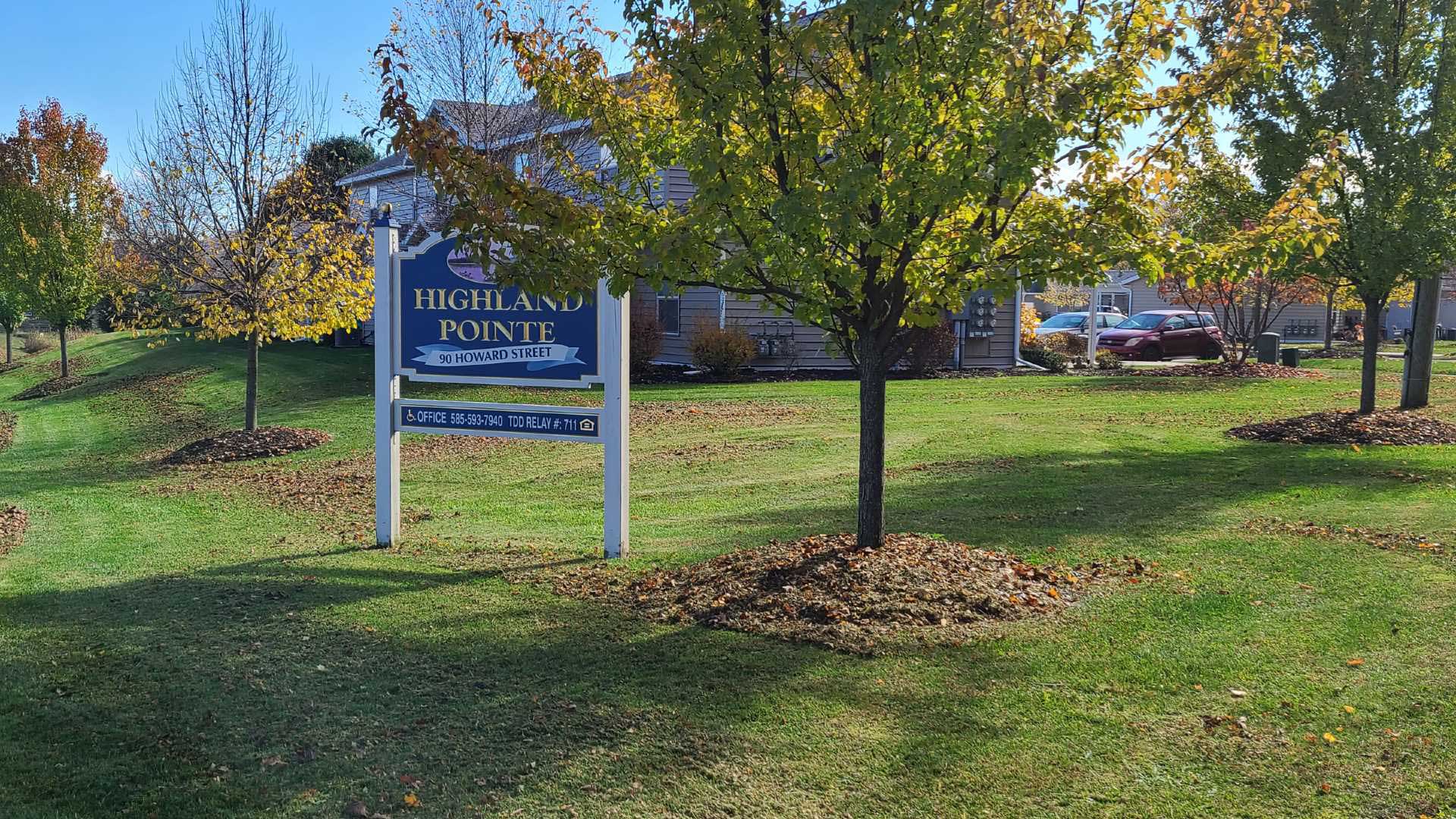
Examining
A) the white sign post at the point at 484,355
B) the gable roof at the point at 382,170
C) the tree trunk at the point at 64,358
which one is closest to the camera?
the white sign post at the point at 484,355

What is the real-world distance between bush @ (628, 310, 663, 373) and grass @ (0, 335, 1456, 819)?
11724 millimetres

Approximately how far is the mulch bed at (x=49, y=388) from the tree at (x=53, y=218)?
615mm

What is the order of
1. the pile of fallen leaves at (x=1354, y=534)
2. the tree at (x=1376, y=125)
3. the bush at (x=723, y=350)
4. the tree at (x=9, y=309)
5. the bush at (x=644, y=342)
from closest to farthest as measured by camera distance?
1. the pile of fallen leaves at (x=1354, y=534)
2. the tree at (x=1376, y=125)
3. the bush at (x=723, y=350)
4. the bush at (x=644, y=342)
5. the tree at (x=9, y=309)

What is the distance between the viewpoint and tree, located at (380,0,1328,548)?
17.2 ft

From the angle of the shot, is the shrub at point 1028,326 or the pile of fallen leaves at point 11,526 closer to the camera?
the pile of fallen leaves at point 11,526

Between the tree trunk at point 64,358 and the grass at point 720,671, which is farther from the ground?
the tree trunk at point 64,358

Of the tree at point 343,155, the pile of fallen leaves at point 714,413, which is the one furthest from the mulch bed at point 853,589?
the tree at point 343,155


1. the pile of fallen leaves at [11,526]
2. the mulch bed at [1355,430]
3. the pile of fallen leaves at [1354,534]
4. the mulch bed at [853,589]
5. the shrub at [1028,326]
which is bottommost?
the pile of fallen leaves at [11,526]

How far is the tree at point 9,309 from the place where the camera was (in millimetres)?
28248

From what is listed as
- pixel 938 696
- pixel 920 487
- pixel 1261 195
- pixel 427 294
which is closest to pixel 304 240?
pixel 427 294

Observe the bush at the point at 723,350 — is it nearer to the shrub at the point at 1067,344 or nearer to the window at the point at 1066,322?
the shrub at the point at 1067,344

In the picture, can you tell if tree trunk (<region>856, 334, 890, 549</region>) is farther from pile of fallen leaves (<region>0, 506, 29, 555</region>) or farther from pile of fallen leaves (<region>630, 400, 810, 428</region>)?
pile of fallen leaves (<region>630, 400, 810, 428</region>)

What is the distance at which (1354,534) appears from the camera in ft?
24.2

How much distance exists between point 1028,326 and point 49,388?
2332 centimetres
